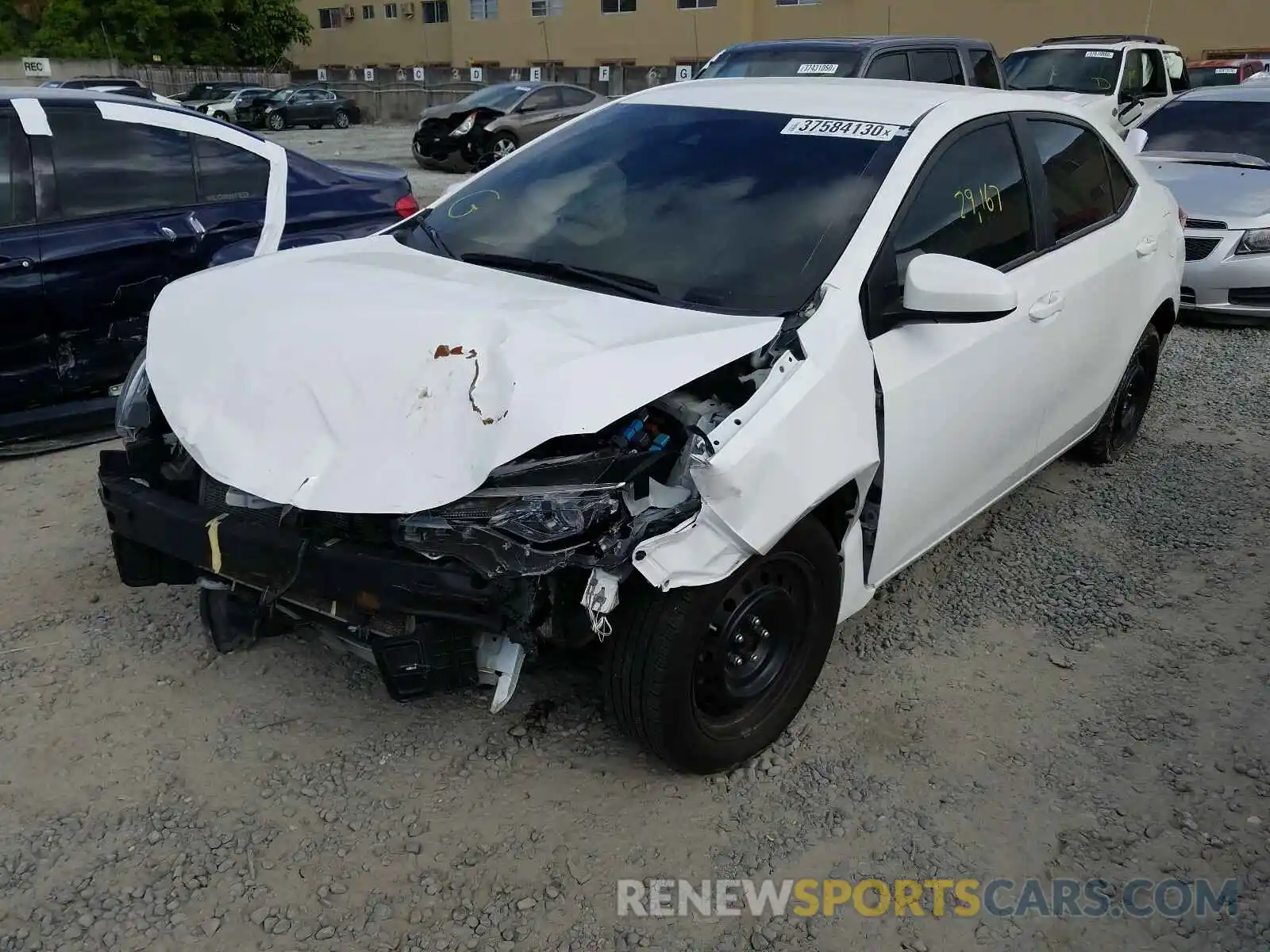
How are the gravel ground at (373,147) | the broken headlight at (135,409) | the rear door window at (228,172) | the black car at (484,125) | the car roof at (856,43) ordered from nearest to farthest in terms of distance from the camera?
1. the broken headlight at (135,409)
2. the rear door window at (228,172)
3. the car roof at (856,43)
4. the gravel ground at (373,147)
5. the black car at (484,125)

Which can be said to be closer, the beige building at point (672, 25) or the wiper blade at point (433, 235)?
the wiper blade at point (433, 235)

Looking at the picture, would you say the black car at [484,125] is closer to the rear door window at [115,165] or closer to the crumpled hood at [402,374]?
the rear door window at [115,165]

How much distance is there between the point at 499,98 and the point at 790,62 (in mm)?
9114

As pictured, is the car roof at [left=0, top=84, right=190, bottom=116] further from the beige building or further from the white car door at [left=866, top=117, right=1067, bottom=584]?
the beige building

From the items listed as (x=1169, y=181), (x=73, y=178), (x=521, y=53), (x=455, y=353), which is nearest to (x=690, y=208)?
(x=455, y=353)

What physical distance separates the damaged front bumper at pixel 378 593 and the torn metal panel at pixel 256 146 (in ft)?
9.08

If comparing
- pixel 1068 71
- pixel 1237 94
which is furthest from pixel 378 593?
pixel 1068 71

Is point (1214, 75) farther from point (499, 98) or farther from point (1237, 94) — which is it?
point (499, 98)

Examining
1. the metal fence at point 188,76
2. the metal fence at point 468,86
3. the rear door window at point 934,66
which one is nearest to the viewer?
the rear door window at point 934,66

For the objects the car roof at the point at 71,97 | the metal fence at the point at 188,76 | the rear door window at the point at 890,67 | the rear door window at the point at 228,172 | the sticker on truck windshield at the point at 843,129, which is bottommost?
the rear door window at the point at 228,172

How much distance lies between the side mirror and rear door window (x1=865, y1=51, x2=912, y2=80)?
603cm

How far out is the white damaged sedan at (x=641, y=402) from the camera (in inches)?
96.0

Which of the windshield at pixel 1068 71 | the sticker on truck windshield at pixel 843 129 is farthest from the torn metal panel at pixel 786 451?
the windshield at pixel 1068 71

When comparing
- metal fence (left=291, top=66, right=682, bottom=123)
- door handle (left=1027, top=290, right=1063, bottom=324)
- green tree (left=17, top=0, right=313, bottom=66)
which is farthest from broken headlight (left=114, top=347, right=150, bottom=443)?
green tree (left=17, top=0, right=313, bottom=66)
